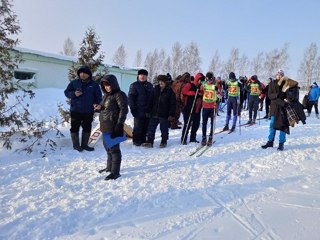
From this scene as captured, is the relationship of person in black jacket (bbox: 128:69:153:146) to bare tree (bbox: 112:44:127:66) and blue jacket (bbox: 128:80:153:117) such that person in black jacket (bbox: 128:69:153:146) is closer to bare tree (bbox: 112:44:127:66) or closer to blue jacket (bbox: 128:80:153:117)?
blue jacket (bbox: 128:80:153:117)

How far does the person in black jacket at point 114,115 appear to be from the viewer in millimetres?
5230

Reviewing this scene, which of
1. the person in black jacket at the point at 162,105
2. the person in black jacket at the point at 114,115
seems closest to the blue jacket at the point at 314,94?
the person in black jacket at the point at 162,105

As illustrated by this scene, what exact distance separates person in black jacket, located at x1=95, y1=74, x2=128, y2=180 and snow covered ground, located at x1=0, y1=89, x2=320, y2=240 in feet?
1.05

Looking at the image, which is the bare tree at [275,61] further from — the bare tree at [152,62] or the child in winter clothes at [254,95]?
the child in winter clothes at [254,95]

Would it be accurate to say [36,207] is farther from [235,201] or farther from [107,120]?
[235,201]

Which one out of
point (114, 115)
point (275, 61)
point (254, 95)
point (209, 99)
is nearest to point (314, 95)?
point (254, 95)

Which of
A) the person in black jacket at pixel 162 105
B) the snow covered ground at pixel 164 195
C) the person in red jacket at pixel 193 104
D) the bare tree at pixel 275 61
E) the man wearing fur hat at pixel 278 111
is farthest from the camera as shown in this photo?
the bare tree at pixel 275 61

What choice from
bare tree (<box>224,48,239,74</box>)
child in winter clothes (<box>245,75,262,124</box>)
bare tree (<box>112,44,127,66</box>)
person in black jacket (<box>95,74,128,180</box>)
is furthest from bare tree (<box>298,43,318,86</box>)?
person in black jacket (<box>95,74,128,180</box>)

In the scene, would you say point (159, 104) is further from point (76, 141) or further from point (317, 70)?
point (317, 70)

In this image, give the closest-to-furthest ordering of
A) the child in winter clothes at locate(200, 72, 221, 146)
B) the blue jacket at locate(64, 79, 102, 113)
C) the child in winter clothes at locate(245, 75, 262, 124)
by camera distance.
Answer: the blue jacket at locate(64, 79, 102, 113)
the child in winter clothes at locate(200, 72, 221, 146)
the child in winter clothes at locate(245, 75, 262, 124)

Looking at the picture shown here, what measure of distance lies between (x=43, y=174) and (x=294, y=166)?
4777 millimetres

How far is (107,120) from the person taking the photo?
17.6 feet

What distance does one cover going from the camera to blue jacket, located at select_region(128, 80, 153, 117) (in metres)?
8.07

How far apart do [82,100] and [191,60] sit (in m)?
59.1
